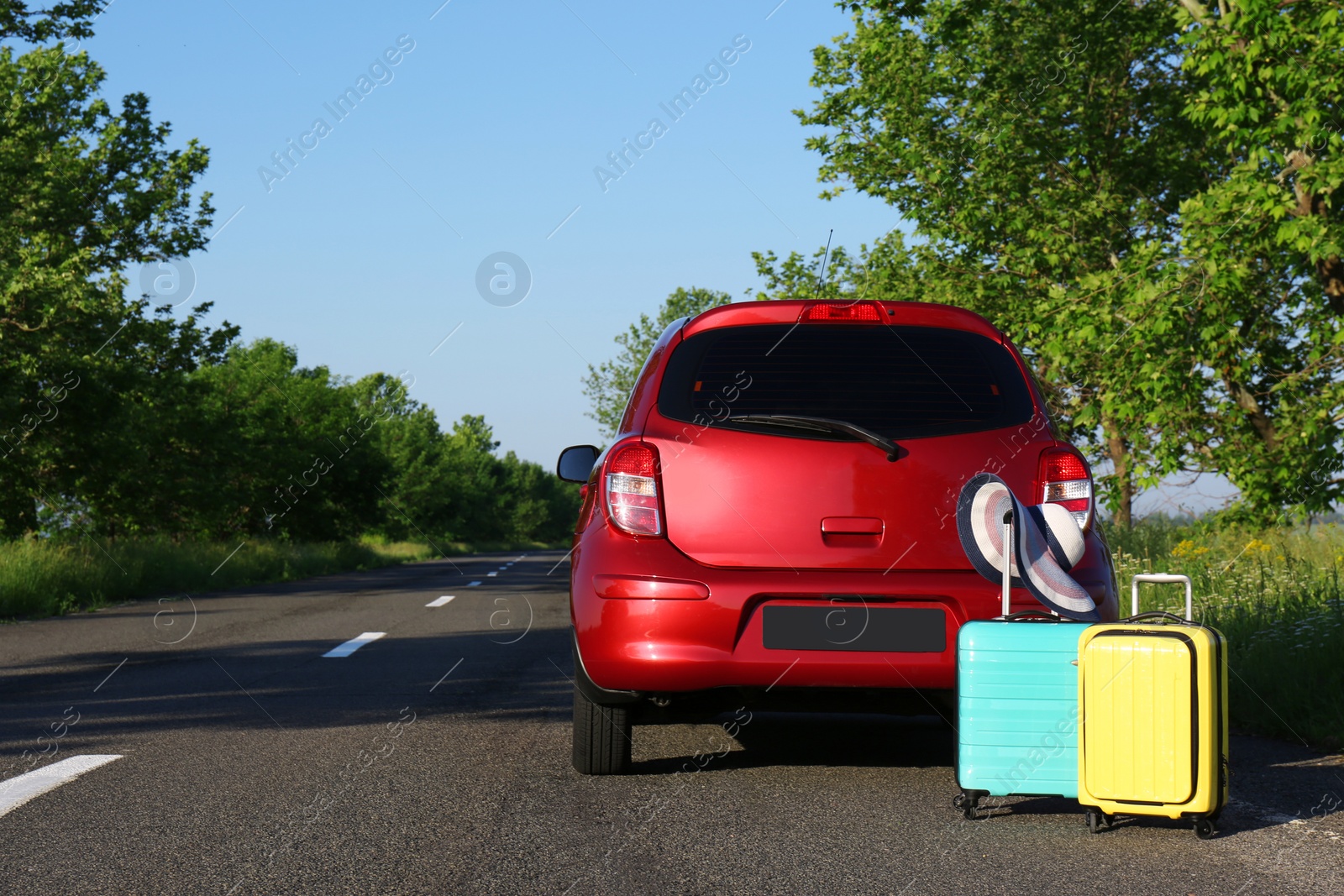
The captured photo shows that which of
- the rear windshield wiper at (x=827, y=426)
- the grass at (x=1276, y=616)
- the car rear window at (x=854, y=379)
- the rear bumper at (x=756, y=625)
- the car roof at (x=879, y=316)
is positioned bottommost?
the grass at (x=1276, y=616)

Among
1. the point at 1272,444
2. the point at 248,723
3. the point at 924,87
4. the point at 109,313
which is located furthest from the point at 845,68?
the point at 248,723

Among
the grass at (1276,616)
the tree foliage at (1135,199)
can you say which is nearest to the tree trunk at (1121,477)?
the tree foliage at (1135,199)

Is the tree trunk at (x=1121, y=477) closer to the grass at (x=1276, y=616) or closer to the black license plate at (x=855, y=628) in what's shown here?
the grass at (x=1276, y=616)

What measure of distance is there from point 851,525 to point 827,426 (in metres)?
0.39

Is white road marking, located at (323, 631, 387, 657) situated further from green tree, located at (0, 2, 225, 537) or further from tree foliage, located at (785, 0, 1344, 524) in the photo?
green tree, located at (0, 2, 225, 537)

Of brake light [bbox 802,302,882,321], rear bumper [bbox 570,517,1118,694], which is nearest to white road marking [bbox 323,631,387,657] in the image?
rear bumper [bbox 570,517,1118,694]

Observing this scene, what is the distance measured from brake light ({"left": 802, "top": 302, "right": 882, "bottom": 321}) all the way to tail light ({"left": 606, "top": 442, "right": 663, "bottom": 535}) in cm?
89

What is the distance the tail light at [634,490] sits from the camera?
4.62 m

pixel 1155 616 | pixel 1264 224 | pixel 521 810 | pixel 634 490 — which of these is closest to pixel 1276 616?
pixel 1155 616

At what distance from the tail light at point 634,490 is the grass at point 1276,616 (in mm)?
3440

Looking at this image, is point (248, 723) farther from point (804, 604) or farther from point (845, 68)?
point (845, 68)

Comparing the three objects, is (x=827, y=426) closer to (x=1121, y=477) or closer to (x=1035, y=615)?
(x=1035, y=615)

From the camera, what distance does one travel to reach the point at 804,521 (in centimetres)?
453

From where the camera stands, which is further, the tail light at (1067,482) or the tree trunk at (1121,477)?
the tree trunk at (1121,477)
